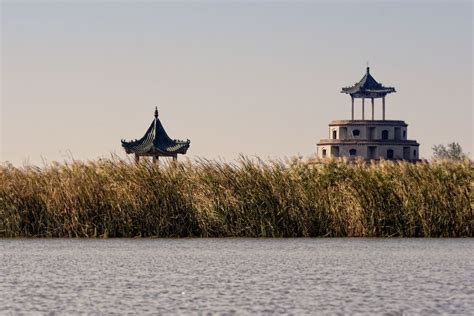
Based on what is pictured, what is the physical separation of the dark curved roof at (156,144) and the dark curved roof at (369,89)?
3553cm

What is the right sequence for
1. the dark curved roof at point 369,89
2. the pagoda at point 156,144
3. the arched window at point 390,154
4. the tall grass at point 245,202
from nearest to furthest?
the tall grass at point 245,202 → the pagoda at point 156,144 → the arched window at point 390,154 → the dark curved roof at point 369,89

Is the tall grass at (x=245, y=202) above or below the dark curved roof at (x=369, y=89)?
below

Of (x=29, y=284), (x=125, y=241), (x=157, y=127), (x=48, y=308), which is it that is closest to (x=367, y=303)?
(x=48, y=308)

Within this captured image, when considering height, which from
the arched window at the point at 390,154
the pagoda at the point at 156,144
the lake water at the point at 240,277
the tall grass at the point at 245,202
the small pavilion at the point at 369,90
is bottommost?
the lake water at the point at 240,277

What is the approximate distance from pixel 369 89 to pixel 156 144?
1465 inches

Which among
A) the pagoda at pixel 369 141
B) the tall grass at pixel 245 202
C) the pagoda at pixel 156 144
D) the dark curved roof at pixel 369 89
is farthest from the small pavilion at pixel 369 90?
the tall grass at pixel 245 202

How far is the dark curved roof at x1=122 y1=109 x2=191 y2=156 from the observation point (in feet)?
214

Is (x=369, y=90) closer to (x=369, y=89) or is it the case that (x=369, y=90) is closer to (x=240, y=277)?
(x=369, y=89)

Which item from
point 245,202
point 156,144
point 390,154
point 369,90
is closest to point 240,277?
point 245,202

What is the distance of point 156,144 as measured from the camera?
218 ft

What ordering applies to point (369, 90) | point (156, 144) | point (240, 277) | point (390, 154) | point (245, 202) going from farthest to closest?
point (369, 90) < point (390, 154) < point (156, 144) < point (245, 202) < point (240, 277)

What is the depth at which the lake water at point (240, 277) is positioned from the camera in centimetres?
956

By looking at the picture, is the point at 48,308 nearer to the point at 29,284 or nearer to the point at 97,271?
the point at 29,284

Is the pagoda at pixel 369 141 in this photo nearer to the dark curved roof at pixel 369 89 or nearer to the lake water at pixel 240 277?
the dark curved roof at pixel 369 89
